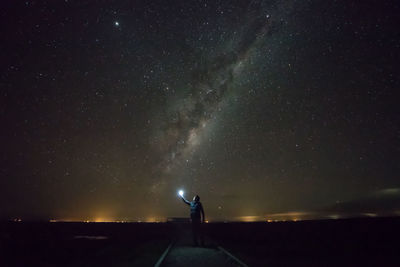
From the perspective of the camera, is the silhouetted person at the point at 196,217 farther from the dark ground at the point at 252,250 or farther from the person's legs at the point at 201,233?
the dark ground at the point at 252,250

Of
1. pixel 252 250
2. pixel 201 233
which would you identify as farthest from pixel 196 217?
pixel 252 250

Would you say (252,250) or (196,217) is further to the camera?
(196,217)

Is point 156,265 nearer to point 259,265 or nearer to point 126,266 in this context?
point 126,266

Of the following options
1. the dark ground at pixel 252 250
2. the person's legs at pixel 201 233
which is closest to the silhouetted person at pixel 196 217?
the person's legs at pixel 201 233

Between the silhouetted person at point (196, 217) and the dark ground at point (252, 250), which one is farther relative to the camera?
the silhouetted person at point (196, 217)

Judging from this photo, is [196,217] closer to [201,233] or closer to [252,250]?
[201,233]

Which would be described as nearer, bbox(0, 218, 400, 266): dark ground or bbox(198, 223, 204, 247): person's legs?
bbox(0, 218, 400, 266): dark ground

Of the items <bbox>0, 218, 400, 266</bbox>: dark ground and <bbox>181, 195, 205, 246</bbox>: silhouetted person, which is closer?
<bbox>0, 218, 400, 266</bbox>: dark ground

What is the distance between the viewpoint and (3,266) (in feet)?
32.4

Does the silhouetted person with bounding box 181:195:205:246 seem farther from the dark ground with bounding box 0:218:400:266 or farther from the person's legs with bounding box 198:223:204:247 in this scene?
the dark ground with bounding box 0:218:400:266

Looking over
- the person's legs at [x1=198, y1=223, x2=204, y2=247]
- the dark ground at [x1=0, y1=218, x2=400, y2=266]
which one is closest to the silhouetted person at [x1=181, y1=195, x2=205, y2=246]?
the person's legs at [x1=198, y1=223, x2=204, y2=247]

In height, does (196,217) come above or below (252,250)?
above

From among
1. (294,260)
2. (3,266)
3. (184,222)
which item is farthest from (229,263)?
(184,222)

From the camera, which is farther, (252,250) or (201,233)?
(201,233)
